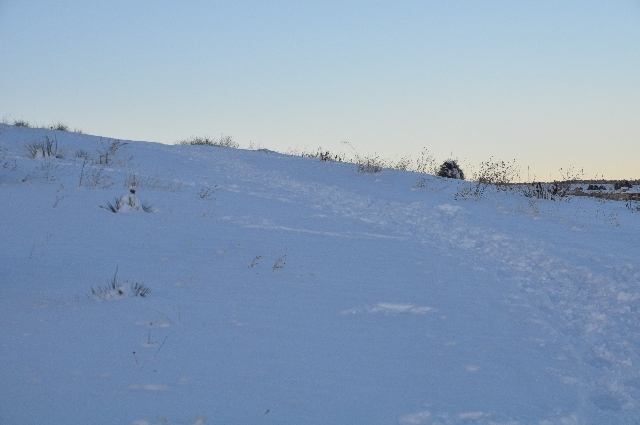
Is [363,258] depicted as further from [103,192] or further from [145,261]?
[103,192]

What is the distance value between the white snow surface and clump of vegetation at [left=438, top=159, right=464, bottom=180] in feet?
26.8

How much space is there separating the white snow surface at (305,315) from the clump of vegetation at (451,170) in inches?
321

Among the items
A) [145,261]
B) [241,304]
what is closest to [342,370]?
[241,304]

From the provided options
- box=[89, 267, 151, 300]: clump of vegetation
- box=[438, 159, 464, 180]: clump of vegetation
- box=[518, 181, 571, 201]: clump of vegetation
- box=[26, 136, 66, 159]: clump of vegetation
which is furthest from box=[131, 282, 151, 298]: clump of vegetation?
box=[438, 159, 464, 180]: clump of vegetation

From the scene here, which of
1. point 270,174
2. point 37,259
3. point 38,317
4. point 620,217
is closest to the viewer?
point 38,317

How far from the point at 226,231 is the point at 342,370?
344 centimetres

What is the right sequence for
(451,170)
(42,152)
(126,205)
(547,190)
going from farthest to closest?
1. (451,170)
2. (547,190)
3. (42,152)
4. (126,205)

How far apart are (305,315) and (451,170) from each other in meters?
13.2

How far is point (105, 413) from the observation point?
1.98 metres

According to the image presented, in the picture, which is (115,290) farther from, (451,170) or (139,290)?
(451,170)

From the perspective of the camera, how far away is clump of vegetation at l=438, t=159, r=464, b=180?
15.4 meters

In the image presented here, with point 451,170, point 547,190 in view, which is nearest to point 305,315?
point 547,190

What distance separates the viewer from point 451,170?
15.7 m

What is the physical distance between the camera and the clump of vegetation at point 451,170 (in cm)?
1544
